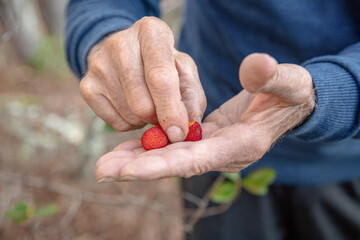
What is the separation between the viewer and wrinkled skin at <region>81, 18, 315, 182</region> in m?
0.84

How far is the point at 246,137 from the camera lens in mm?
974

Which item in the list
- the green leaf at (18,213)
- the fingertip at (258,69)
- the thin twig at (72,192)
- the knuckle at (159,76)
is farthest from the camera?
the thin twig at (72,192)

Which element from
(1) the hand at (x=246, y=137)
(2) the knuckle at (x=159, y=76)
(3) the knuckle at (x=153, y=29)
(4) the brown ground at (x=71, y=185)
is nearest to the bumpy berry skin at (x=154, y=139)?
(1) the hand at (x=246, y=137)

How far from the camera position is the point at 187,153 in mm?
881

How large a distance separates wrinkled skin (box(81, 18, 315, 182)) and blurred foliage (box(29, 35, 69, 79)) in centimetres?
538

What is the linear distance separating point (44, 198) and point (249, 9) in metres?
2.40

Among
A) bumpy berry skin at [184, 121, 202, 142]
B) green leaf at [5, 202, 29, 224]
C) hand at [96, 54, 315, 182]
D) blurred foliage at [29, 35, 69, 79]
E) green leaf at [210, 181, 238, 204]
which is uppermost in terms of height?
hand at [96, 54, 315, 182]

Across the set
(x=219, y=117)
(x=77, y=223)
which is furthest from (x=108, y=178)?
(x=77, y=223)

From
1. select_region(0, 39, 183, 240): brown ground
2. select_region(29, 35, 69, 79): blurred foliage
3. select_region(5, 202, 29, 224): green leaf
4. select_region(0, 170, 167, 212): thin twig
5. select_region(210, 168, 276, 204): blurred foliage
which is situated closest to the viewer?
select_region(5, 202, 29, 224): green leaf

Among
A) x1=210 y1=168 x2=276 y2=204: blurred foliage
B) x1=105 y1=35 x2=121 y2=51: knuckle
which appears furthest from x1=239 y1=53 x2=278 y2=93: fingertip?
x1=210 y1=168 x2=276 y2=204: blurred foliage

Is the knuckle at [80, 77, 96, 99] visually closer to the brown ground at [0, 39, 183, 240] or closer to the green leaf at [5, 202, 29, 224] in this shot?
the green leaf at [5, 202, 29, 224]

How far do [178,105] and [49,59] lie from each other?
5.80 m

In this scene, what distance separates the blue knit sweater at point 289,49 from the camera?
115cm

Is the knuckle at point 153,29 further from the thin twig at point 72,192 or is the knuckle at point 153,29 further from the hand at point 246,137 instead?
the thin twig at point 72,192
